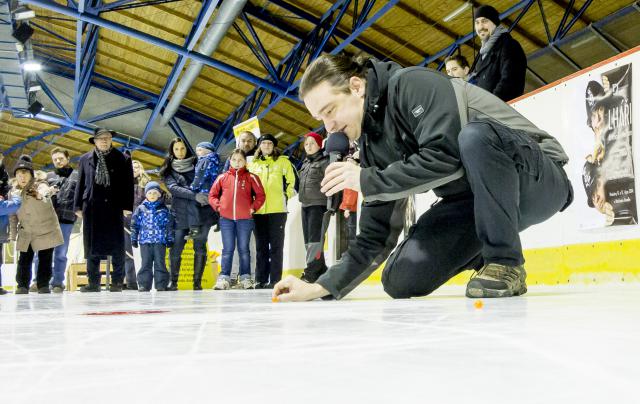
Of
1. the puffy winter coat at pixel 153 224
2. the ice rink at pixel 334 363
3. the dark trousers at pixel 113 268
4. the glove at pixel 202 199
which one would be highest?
the glove at pixel 202 199

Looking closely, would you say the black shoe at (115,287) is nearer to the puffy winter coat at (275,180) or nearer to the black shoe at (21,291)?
the black shoe at (21,291)

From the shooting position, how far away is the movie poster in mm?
2938

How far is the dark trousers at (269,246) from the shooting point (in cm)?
446

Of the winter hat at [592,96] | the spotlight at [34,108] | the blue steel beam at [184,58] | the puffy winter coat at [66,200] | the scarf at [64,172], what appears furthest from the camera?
the spotlight at [34,108]

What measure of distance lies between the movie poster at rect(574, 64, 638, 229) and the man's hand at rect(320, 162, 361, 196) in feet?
6.34

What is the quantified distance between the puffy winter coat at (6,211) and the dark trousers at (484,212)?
11.9ft

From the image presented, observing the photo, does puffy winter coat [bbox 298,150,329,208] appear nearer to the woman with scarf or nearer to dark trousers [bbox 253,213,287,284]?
dark trousers [bbox 253,213,287,284]

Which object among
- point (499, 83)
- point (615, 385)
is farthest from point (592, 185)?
point (615, 385)

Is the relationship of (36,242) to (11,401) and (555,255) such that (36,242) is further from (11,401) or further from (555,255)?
(11,401)

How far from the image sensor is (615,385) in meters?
0.42

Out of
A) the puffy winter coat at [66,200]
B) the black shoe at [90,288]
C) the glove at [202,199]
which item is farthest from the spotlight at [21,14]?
the black shoe at [90,288]

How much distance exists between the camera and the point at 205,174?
485cm

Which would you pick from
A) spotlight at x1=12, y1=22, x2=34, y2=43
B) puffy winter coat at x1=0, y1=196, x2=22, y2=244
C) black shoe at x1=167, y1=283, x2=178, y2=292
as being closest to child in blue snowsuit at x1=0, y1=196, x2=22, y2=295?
puffy winter coat at x1=0, y1=196, x2=22, y2=244

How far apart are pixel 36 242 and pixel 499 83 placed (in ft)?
11.2
